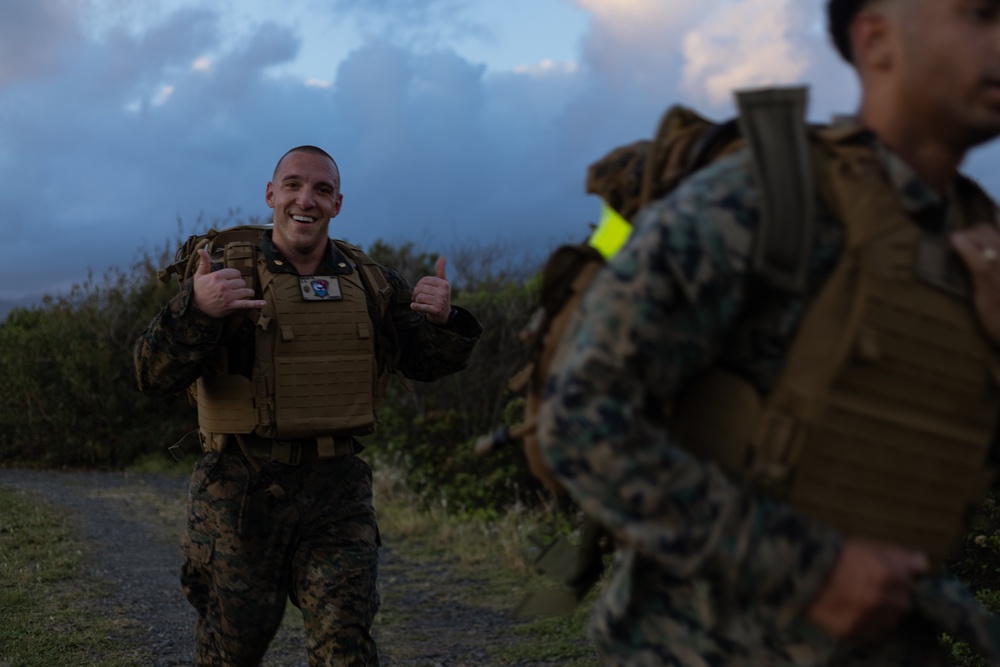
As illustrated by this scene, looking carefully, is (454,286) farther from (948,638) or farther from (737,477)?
(737,477)

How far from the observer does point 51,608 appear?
24.6ft

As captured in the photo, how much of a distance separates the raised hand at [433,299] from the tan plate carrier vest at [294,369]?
187 millimetres

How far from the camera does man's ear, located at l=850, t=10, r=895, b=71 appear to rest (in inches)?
69.6

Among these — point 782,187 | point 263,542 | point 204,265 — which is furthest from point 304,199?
point 782,187

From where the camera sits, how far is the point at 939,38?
5.66 feet

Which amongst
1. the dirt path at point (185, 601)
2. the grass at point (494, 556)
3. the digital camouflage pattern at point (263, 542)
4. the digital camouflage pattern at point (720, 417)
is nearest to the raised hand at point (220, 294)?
the digital camouflage pattern at point (263, 542)

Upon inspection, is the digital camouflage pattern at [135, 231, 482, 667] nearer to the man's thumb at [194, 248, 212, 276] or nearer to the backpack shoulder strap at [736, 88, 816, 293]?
the man's thumb at [194, 248, 212, 276]

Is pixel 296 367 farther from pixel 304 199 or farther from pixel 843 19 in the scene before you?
pixel 843 19

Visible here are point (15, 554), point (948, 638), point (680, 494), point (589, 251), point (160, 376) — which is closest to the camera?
point (680, 494)

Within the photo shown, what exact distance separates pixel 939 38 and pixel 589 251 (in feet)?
2.09

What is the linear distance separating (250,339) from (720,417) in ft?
9.96

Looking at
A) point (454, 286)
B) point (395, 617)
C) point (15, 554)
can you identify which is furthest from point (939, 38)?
point (454, 286)

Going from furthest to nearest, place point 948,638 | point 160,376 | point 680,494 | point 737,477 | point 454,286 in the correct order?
point 454,286
point 948,638
point 160,376
point 737,477
point 680,494

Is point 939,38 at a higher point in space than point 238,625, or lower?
higher
